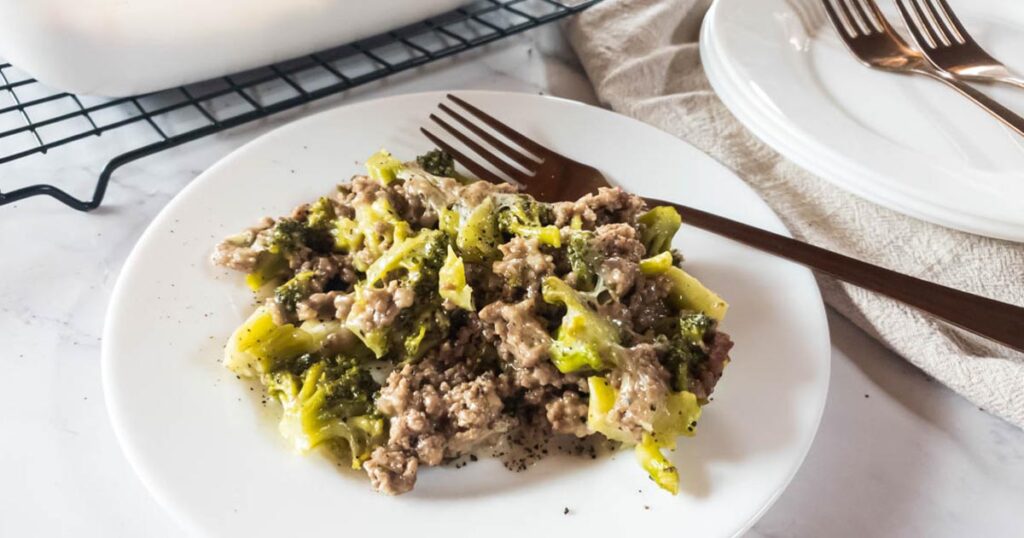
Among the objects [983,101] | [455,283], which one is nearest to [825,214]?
[983,101]

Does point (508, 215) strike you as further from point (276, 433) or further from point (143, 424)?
point (143, 424)

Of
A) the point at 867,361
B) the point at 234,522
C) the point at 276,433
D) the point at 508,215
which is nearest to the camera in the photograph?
the point at 234,522

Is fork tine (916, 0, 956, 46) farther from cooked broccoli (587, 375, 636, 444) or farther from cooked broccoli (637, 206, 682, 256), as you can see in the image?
cooked broccoli (587, 375, 636, 444)

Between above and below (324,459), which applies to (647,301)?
above

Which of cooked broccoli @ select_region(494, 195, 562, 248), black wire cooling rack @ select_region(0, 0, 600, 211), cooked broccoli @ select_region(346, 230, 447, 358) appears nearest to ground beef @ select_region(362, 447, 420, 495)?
cooked broccoli @ select_region(346, 230, 447, 358)

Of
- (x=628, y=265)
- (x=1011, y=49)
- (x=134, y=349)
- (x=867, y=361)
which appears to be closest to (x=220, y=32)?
(x=134, y=349)

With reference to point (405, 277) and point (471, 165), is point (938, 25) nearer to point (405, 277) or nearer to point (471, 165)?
point (471, 165)
